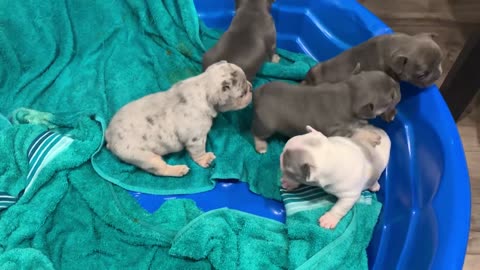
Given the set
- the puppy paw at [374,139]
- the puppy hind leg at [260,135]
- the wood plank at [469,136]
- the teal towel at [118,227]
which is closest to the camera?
the teal towel at [118,227]

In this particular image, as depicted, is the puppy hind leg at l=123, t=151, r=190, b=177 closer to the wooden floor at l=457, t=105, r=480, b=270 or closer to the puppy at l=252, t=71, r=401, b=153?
the puppy at l=252, t=71, r=401, b=153

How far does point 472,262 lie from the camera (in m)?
2.20

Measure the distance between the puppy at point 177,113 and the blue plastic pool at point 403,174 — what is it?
0.31 metres

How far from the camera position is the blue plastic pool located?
1.61m

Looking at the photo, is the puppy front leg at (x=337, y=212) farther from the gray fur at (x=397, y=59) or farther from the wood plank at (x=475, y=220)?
the wood plank at (x=475, y=220)

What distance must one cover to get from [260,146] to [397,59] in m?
0.67

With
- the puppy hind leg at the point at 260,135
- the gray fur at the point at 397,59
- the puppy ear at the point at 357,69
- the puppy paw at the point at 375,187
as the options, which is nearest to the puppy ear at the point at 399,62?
the gray fur at the point at 397,59

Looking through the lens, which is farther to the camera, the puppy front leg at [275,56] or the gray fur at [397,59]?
the puppy front leg at [275,56]

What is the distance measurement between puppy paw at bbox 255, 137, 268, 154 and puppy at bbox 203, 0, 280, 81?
28 cm

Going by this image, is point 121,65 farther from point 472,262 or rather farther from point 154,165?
point 472,262

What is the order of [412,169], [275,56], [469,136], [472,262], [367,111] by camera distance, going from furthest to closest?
[469,136] → [275,56] → [472,262] → [412,169] → [367,111]

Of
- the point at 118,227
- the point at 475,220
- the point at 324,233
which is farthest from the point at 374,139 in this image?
the point at 118,227

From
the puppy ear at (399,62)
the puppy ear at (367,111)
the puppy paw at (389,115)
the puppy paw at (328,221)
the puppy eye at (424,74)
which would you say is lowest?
the puppy paw at (328,221)

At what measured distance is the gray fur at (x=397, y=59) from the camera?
6.19ft
